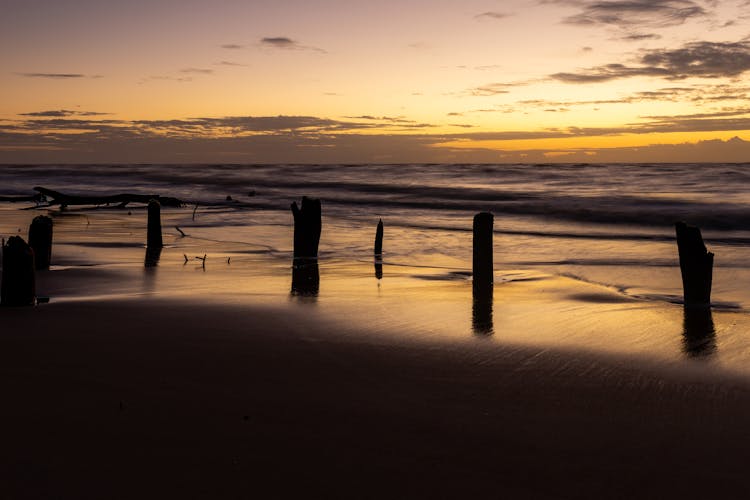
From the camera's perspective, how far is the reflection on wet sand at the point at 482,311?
8768 mm

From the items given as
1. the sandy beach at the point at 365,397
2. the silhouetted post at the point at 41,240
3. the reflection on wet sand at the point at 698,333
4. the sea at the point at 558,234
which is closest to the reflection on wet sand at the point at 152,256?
the silhouetted post at the point at 41,240

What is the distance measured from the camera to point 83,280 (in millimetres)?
12086

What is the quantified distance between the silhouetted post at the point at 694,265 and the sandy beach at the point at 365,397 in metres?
0.44

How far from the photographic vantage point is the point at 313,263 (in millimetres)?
15406

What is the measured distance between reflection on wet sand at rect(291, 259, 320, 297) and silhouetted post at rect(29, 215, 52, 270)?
174 inches

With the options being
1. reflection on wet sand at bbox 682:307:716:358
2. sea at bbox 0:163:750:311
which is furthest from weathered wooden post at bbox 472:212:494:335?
reflection on wet sand at bbox 682:307:716:358

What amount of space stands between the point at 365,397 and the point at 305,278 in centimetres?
732

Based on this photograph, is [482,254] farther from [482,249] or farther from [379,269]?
[379,269]

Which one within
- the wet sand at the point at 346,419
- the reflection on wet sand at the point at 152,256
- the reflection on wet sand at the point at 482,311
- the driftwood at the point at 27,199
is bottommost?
the wet sand at the point at 346,419

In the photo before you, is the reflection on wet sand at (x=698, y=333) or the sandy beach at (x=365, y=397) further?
the reflection on wet sand at (x=698, y=333)

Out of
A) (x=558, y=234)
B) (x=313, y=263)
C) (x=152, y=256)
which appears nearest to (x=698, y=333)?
(x=313, y=263)

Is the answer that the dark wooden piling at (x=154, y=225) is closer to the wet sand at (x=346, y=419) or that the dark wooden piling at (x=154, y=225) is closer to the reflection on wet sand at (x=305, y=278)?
the reflection on wet sand at (x=305, y=278)

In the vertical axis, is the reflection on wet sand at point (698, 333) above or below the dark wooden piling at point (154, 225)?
below

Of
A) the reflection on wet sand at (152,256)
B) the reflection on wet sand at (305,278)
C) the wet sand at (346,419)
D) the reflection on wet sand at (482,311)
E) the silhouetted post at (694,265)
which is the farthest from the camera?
the reflection on wet sand at (152,256)
